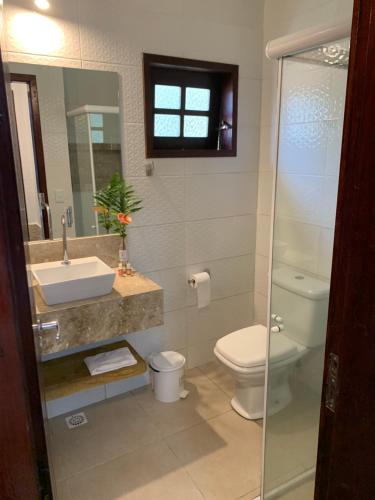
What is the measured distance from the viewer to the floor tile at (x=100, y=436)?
2050 millimetres

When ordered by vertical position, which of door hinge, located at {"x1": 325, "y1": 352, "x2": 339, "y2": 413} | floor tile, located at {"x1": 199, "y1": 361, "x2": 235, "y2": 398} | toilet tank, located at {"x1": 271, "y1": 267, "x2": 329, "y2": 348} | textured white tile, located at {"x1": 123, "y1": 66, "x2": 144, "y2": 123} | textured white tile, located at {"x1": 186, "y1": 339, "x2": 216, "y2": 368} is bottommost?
floor tile, located at {"x1": 199, "y1": 361, "x2": 235, "y2": 398}

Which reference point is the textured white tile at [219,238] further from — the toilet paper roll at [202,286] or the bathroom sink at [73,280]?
the bathroom sink at [73,280]

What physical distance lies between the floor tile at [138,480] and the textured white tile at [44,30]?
7.34 feet

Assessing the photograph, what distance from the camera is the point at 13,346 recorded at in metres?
0.60

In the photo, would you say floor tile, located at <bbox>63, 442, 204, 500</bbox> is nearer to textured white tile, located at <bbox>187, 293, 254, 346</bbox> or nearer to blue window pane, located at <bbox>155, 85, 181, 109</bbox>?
textured white tile, located at <bbox>187, 293, 254, 346</bbox>

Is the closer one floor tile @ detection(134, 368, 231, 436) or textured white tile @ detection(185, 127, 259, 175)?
floor tile @ detection(134, 368, 231, 436)

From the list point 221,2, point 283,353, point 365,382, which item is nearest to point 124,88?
point 221,2

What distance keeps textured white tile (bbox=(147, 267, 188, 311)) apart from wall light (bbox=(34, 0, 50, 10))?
5.42 ft

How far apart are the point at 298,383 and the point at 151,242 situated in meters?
1.29

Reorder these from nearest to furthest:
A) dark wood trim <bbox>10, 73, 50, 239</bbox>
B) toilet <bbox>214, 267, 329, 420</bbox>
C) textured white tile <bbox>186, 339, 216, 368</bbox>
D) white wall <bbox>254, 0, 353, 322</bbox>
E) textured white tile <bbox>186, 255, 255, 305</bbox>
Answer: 1. toilet <bbox>214, 267, 329, 420</bbox>
2. dark wood trim <bbox>10, 73, 50, 239</bbox>
3. white wall <bbox>254, 0, 353, 322</bbox>
4. textured white tile <bbox>186, 255, 255, 305</bbox>
5. textured white tile <bbox>186, 339, 216, 368</bbox>

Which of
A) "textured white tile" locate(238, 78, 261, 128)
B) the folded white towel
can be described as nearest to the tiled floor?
the folded white towel

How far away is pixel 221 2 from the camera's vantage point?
245cm

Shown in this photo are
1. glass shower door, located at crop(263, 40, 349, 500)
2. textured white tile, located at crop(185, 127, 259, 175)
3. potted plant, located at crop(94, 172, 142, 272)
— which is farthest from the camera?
textured white tile, located at crop(185, 127, 259, 175)

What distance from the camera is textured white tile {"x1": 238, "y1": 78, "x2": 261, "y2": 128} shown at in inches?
104
